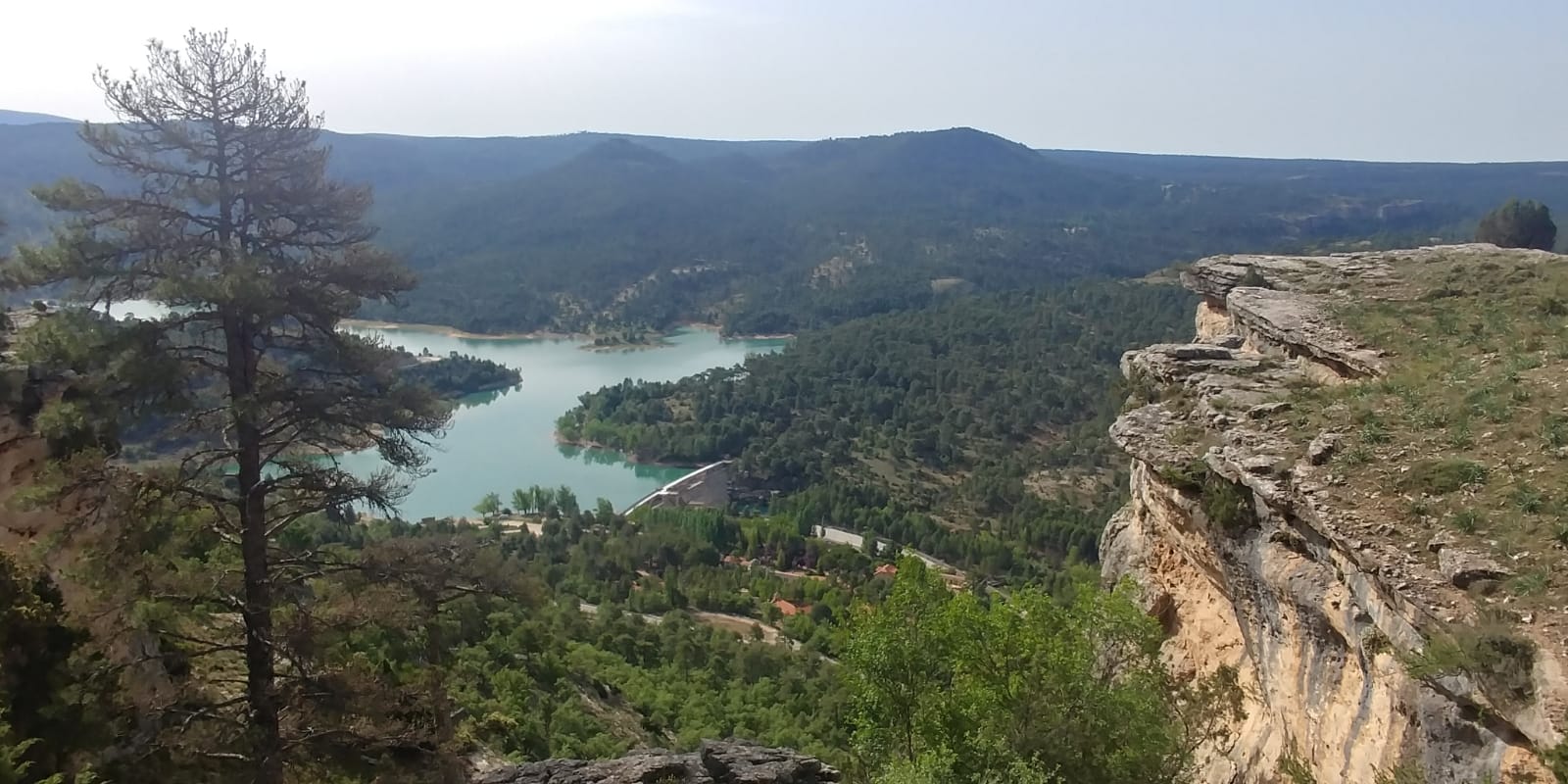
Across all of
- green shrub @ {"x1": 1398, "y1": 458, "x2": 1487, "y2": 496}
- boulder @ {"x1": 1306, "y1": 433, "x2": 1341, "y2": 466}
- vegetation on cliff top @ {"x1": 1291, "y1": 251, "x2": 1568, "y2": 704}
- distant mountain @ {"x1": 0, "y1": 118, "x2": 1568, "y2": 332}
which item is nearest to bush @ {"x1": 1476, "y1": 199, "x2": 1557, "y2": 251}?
vegetation on cliff top @ {"x1": 1291, "y1": 251, "x2": 1568, "y2": 704}

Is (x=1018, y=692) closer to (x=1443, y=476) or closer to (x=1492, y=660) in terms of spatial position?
(x=1492, y=660)

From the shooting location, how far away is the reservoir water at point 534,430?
50.9 meters

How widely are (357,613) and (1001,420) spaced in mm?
51097

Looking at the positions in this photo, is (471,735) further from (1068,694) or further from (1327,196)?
(1327,196)

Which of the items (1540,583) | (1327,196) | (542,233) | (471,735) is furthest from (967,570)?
(1327,196)

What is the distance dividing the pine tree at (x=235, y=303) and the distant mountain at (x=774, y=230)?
263 ft

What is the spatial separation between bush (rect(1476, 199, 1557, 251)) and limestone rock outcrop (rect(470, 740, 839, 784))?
26877 mm

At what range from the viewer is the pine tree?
20.8ft

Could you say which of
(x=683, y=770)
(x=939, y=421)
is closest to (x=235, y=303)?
(x=683, y=770)

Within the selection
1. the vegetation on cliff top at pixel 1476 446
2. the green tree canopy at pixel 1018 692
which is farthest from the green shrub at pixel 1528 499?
the green tree canopy at pixel 1018 692

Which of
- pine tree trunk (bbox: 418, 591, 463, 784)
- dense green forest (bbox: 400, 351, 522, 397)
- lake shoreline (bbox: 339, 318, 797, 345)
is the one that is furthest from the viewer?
lake shoreline (bbox: 339, 318, 797, 345)

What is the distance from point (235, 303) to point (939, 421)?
174 feet

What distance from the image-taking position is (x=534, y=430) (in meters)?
62.8

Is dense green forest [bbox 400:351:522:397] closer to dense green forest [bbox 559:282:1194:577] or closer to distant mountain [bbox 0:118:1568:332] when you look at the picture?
dense green forest [bbox 559:282:1194:577]
